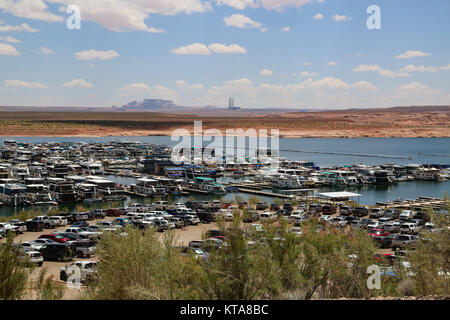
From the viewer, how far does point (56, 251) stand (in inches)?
585

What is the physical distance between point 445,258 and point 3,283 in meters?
8.42

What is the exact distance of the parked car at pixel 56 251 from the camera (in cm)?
1470

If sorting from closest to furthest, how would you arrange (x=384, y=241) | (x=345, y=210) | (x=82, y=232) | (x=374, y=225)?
(x=384, y=241), (x=82, y=232), (x=374, y=225), (x=345, y=210)

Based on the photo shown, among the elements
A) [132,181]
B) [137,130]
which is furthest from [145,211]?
[137,130]

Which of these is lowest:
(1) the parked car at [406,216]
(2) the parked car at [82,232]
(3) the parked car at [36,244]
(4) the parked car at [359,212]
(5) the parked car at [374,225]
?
(4) the parked car at [359,212]

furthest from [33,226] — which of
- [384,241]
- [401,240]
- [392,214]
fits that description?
[392,214]

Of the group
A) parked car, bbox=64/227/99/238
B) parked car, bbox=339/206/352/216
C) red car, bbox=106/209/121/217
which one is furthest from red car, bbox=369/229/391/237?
red car, bbox=106/209/121/217

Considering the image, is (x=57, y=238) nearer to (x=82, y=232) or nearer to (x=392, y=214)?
(x=82, y=232)

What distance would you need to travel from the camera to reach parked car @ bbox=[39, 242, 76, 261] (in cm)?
1470

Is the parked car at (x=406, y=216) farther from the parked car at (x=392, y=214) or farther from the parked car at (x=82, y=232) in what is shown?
the parked car at (x=82, y=232)

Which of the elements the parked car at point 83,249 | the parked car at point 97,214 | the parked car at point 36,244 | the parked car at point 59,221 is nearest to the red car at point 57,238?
the parked car at point 36,244

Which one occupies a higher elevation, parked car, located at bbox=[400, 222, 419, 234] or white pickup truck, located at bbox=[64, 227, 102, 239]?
white pickup truck, located at bbox=[64, 227, 102, 239]

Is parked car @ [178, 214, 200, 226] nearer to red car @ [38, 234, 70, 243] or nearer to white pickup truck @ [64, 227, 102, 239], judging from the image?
white pickup truck @ [64, 227, 102, 239]
